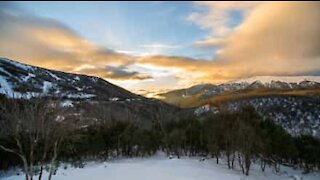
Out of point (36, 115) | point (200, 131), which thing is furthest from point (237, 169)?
point (36, 115)

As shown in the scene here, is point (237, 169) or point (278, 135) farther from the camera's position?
point (278, 135)

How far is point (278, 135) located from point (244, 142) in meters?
14.7

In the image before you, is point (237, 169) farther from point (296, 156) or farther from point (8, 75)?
point (8, 75)

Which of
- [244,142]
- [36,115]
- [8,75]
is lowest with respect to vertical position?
[244,142]

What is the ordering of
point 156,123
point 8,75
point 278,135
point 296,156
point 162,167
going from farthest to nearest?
point 8,75
point 156,123
point 296,156
point 278,135
point 162,167

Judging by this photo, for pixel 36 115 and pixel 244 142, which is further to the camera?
pixel 244 142

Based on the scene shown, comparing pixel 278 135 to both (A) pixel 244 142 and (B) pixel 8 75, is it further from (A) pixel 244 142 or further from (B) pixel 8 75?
(B) pixel 8 75

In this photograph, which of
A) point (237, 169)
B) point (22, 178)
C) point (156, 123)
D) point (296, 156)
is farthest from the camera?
point (156, 123)

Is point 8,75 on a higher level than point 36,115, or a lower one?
higher

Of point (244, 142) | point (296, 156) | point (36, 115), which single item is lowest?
point (296, 156)

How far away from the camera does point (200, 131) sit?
6275 cm

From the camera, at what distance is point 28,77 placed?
635 ft

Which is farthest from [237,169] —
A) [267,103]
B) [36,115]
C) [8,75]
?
[8,75]

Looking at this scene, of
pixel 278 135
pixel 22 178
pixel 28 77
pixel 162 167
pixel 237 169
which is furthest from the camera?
pixel 28 77
